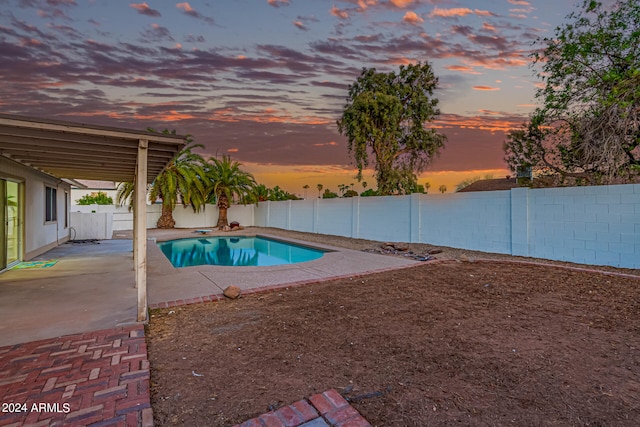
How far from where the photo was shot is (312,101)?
14.4 meters

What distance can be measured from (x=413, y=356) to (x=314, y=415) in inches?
52.7

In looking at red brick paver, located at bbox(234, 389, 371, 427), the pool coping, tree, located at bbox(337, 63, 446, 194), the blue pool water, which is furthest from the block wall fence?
red brick paver, located at bbox(234, 389, 371, 427)

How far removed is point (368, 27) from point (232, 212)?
1707 centimetres

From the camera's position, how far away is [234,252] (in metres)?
14.6

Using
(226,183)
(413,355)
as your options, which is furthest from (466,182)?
(413,355)

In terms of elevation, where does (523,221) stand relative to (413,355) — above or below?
above

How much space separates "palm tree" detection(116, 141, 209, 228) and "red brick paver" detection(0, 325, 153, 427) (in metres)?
17.0

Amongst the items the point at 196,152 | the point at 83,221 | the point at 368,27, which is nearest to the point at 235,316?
the point at 368,27

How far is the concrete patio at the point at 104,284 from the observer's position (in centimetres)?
404

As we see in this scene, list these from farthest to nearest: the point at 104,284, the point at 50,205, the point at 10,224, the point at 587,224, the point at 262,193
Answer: the point at 262,193 → the point at 50,205 → the point at 10,224 → the point at 587,224 → the point at 104,284

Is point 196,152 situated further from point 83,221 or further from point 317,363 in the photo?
point 317,363

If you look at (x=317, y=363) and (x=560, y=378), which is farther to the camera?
(x=317, y=363)

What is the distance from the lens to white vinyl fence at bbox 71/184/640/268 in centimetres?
700

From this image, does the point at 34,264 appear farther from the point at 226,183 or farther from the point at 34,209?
the point at 226,183
